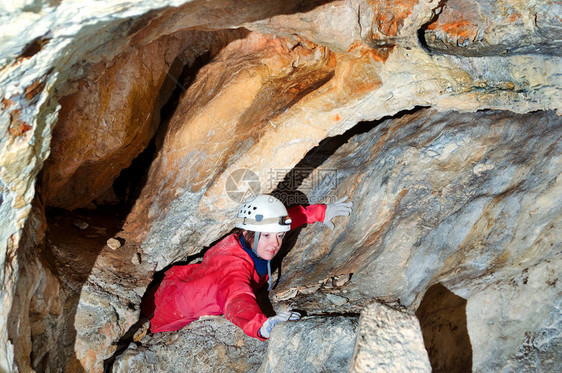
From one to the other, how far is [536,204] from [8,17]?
3.37m

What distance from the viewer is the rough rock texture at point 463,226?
10.2 ft

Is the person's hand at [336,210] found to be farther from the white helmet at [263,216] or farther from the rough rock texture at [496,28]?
the rough rock texture at [496,28]

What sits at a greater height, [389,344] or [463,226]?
[389,344]

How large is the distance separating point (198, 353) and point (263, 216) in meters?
1.38

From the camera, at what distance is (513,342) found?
3.09m

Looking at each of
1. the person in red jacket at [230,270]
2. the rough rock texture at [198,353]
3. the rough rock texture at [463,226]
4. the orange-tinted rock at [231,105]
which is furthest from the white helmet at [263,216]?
the rough rock texture at [198,353]

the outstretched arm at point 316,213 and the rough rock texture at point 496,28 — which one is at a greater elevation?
the rough rock texture at point 496,28

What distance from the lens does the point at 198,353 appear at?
12.8ft

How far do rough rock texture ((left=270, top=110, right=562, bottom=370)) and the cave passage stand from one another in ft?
0.23

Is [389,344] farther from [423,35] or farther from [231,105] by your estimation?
[231,105]

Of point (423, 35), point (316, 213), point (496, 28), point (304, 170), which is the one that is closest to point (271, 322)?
point (316, 213)

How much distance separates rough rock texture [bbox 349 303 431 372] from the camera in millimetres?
2218

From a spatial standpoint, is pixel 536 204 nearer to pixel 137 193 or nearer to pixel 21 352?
pixel 21 352

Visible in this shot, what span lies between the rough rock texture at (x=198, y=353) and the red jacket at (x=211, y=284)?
229 mm
